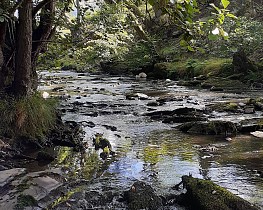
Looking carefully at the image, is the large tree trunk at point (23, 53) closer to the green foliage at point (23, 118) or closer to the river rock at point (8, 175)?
the green foliage at point (23, 118)

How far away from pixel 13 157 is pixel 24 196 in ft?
5.43

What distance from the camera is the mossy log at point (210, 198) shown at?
3.77m

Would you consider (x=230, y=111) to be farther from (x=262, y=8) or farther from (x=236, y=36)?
(x=262, y=8)

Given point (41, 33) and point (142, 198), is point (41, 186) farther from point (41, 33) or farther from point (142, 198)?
point (41, 33)

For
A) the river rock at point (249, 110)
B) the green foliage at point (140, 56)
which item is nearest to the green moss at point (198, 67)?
the green foliage at point (140, 56)

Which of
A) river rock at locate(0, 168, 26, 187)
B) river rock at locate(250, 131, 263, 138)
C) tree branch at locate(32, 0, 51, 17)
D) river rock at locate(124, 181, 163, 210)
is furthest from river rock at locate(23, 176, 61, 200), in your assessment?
river rock at locate(250, 131, 263, 138)

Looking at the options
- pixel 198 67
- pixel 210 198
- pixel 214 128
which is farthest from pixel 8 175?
pixel 198 67

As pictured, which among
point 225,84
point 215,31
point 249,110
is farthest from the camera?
point 225,84

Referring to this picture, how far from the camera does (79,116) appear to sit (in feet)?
31.6

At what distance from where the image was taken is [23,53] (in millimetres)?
6527

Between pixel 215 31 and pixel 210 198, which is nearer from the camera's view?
pixel 215 31

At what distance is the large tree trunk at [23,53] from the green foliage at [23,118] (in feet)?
0.69

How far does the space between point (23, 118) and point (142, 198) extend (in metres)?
2.87

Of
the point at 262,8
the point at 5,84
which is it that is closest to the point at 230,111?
the point at 5,84
